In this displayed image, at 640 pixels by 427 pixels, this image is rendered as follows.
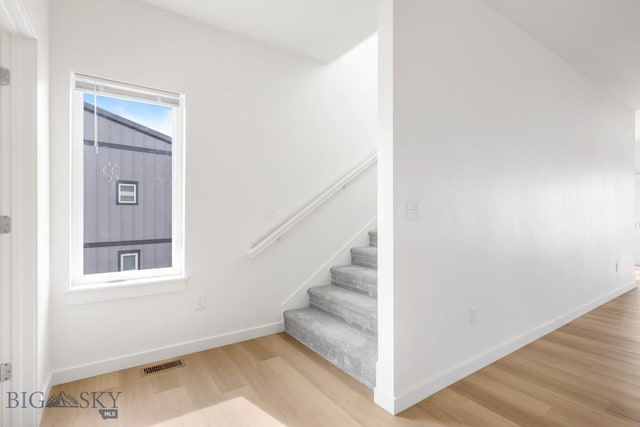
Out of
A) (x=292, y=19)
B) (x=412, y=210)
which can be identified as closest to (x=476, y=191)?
(x=412, y=210)

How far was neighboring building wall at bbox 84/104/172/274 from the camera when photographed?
2.40m

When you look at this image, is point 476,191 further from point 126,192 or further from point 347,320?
point 126,192

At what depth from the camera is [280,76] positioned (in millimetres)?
3135

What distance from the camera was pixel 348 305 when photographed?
2.82 metres

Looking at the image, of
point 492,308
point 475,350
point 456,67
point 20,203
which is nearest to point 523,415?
point 475,350

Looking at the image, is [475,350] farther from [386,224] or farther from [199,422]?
[199,422]

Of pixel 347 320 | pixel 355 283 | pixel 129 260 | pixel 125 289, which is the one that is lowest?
pixel 347 320

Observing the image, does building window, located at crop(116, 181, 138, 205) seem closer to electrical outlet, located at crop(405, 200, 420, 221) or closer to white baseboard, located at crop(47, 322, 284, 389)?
white baseboard, located at crop(47, 322, 284, 389)

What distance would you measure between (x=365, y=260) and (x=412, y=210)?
151 centimetres

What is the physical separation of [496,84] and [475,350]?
211 cm

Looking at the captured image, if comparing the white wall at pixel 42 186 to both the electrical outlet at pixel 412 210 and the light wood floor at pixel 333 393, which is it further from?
the electrical outlet at pixel 412 210

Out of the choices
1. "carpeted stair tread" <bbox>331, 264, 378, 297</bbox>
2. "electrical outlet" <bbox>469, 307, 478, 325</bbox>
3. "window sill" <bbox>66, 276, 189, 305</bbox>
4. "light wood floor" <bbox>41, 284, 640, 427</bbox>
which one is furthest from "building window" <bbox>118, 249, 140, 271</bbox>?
"electrical outlet" <bbox>469, 307, 478, 325</bbox>

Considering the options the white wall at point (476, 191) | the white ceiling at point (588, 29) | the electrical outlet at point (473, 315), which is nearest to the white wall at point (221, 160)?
the white wall at point (476, 191)

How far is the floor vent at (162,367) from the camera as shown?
2379 millimetres
